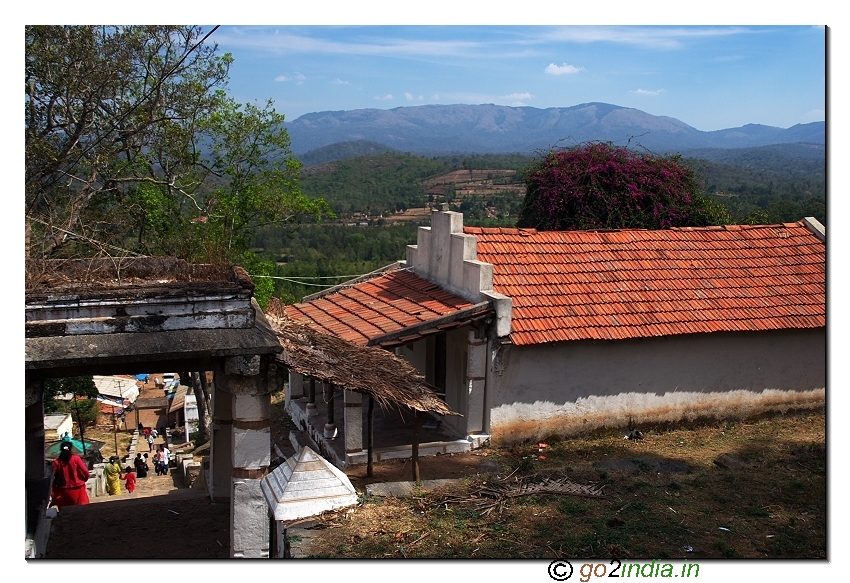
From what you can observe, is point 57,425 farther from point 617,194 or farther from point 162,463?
point 617,194

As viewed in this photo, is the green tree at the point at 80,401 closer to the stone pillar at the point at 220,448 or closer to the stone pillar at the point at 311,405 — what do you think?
the stone pillar at the point at 311,405

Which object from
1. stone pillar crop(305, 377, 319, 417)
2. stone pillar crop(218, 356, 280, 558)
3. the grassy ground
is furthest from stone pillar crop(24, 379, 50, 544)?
stone pillar crop(305, 377, 319, 417)

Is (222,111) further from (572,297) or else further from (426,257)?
(572,297)

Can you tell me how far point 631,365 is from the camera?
14.1 meters

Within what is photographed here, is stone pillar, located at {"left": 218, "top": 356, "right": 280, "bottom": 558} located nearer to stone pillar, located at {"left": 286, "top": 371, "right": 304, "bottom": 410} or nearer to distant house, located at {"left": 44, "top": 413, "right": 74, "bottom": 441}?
stone pillar, located at {"left": 286, "top": 371, "right": 304, "bottom": 410}

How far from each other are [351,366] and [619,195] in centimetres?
1347

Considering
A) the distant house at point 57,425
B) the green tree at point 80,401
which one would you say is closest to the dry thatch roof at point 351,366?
the green tree at point 80,401

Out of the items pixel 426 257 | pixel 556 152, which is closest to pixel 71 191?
pixel 426 257

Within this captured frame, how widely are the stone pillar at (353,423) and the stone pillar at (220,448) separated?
82.2 inches

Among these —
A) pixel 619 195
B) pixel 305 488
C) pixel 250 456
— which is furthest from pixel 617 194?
pixel 305 488

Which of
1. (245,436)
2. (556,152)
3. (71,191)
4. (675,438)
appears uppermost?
(556,152)

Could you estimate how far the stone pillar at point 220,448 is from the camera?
11.2 metres

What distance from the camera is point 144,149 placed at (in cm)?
2184

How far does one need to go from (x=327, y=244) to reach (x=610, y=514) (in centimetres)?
4235
